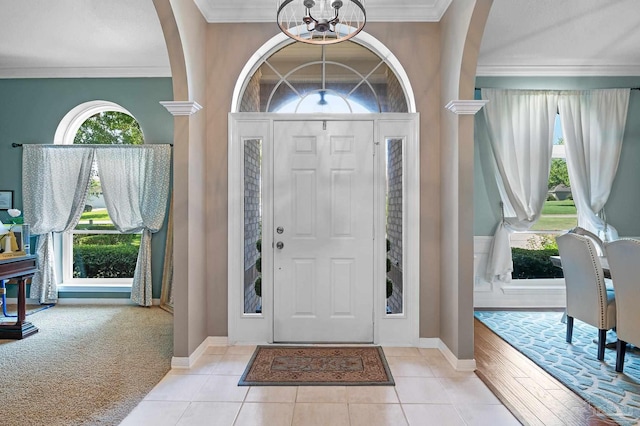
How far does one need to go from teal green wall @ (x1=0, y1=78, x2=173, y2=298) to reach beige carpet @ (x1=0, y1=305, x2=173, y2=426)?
0.81m

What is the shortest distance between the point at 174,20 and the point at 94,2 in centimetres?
116

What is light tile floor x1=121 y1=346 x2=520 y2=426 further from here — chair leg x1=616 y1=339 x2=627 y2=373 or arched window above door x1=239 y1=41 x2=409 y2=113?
arched window above door x1=239 y1=41 x2=409 y2=113

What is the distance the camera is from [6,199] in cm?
496

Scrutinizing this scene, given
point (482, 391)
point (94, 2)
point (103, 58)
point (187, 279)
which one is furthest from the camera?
point (103, 58)

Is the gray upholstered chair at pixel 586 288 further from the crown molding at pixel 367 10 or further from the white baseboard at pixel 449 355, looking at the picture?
the crown molding at pixel 367 10

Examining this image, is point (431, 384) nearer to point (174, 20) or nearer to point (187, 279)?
point (187, 279)

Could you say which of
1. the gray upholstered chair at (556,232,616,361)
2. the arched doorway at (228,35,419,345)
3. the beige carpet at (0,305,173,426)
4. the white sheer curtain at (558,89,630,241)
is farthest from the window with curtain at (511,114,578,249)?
the beige carpet at (0,305,173,426)

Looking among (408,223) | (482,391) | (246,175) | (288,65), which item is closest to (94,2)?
(288,65)

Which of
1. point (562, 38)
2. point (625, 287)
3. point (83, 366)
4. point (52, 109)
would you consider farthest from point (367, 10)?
point (52, 109)

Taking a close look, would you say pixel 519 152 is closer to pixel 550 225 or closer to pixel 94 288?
pixel 550 225

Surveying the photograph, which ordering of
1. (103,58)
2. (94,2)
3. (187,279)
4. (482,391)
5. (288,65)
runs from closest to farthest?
(482,391), (187,279), (94,2), (288,65), (103,58)

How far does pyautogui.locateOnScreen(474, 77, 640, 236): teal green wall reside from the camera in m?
4.71

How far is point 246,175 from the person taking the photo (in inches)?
143

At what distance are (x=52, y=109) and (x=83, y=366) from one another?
3.49 meters
